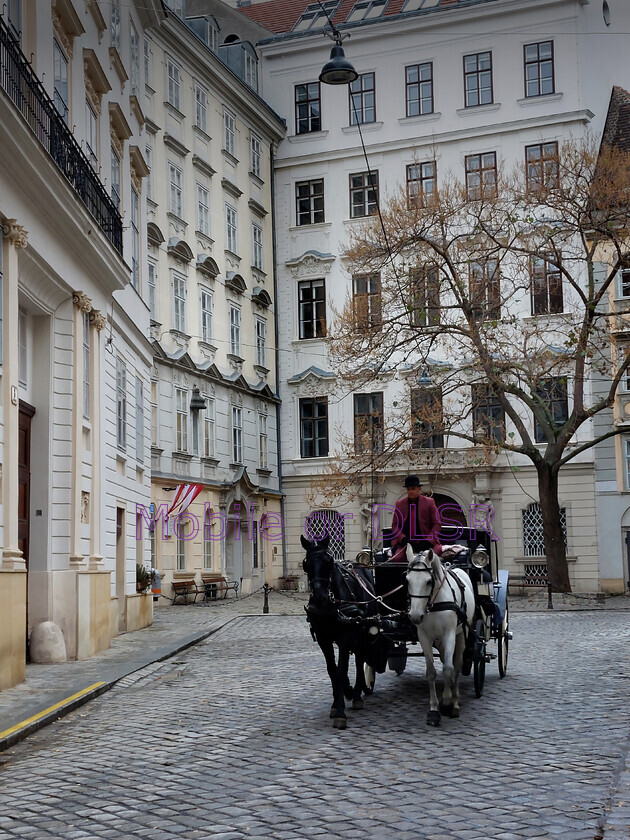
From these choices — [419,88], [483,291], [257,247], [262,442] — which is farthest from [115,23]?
[419,88]

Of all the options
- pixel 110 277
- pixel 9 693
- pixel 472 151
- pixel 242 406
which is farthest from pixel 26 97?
pixel 472 151

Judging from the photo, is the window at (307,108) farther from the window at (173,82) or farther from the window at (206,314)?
the window at (206,314)

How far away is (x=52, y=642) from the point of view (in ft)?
57.7

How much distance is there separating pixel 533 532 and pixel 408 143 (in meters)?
16.0

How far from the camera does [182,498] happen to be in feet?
122

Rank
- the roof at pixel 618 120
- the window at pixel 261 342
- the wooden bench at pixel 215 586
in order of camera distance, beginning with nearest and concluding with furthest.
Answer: the wooden bench at pixel 215 586, the roof at pixel 618 120, the window at pixel 261 342

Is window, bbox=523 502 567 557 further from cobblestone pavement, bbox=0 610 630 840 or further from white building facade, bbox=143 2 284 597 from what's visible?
cobblestone pavement, bbox=0 610 630 840

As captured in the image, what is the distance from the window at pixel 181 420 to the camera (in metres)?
37.7

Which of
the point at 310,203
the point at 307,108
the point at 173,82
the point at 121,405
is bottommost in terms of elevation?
the point at 121,405

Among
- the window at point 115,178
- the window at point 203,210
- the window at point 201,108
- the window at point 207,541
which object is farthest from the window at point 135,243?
the window at point 201,108

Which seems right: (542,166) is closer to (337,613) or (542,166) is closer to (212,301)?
(212,301)

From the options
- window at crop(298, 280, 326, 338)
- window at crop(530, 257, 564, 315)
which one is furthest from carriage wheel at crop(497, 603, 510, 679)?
window at crop(298, 280, 326, 338)

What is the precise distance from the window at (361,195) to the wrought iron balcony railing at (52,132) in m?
25.8

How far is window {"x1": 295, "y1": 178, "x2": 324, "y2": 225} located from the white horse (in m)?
37.5
